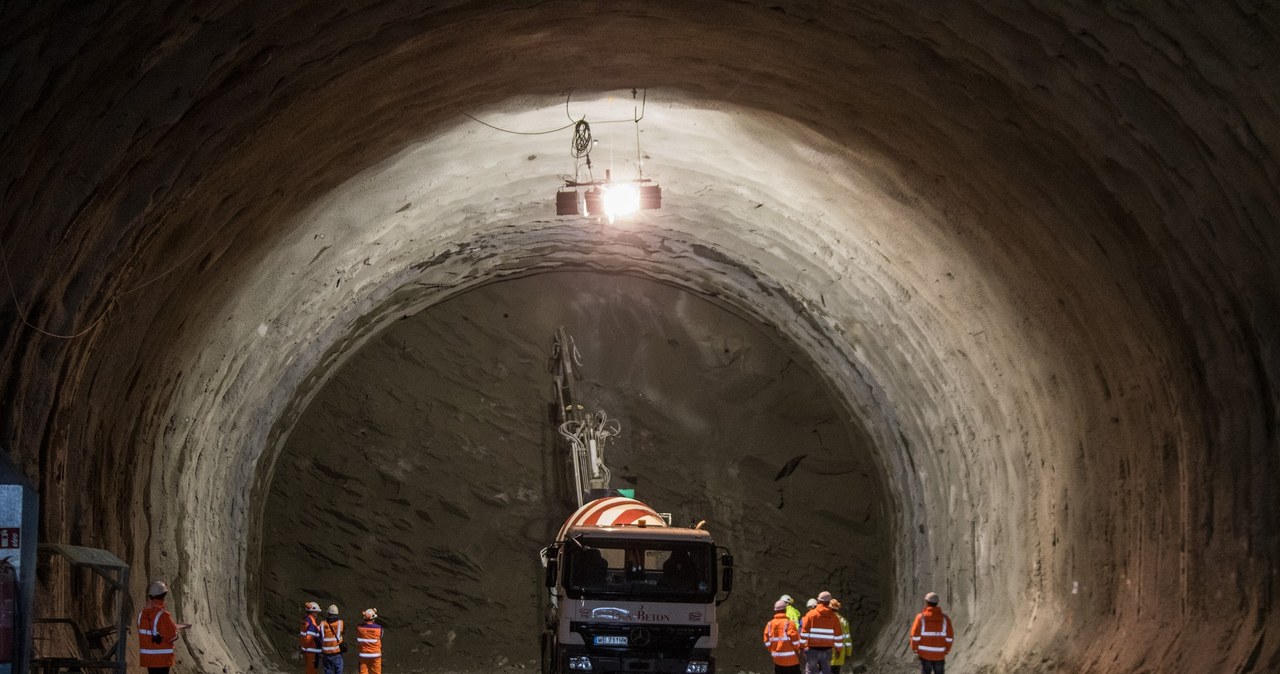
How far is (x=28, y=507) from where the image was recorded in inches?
336

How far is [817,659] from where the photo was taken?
1466cm

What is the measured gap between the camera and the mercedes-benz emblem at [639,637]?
48.2 feet

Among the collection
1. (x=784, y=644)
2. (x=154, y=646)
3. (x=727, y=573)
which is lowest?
(x=784, y=644)

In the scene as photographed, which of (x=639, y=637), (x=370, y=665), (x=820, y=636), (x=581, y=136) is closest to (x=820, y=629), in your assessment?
(x=820, y=636)

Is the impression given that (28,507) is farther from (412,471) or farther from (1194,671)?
(412,471)

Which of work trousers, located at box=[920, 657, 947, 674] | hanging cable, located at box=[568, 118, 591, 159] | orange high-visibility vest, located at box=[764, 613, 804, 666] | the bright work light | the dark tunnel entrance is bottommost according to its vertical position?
work trousers, located at box=[920, 657, 947, 674]

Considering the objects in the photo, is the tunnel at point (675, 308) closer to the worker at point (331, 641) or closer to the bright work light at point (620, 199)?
the bright work light at point (620, 199)

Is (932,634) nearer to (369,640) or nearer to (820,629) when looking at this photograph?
(820,629)

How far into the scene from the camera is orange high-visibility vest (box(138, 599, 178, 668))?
11961 millimetres

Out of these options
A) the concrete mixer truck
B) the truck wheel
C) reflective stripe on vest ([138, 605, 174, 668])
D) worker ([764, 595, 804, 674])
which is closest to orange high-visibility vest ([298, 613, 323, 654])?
the truck wheel

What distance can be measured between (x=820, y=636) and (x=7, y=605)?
27.3 feet

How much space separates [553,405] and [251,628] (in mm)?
5785

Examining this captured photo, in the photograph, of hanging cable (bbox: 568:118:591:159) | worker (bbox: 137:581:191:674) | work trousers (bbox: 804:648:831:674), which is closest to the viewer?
worker (bbox: 137:581:191:674)

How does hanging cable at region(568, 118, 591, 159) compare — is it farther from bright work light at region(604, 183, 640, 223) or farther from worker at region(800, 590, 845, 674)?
worker at region(800, 590, 845, 674)
